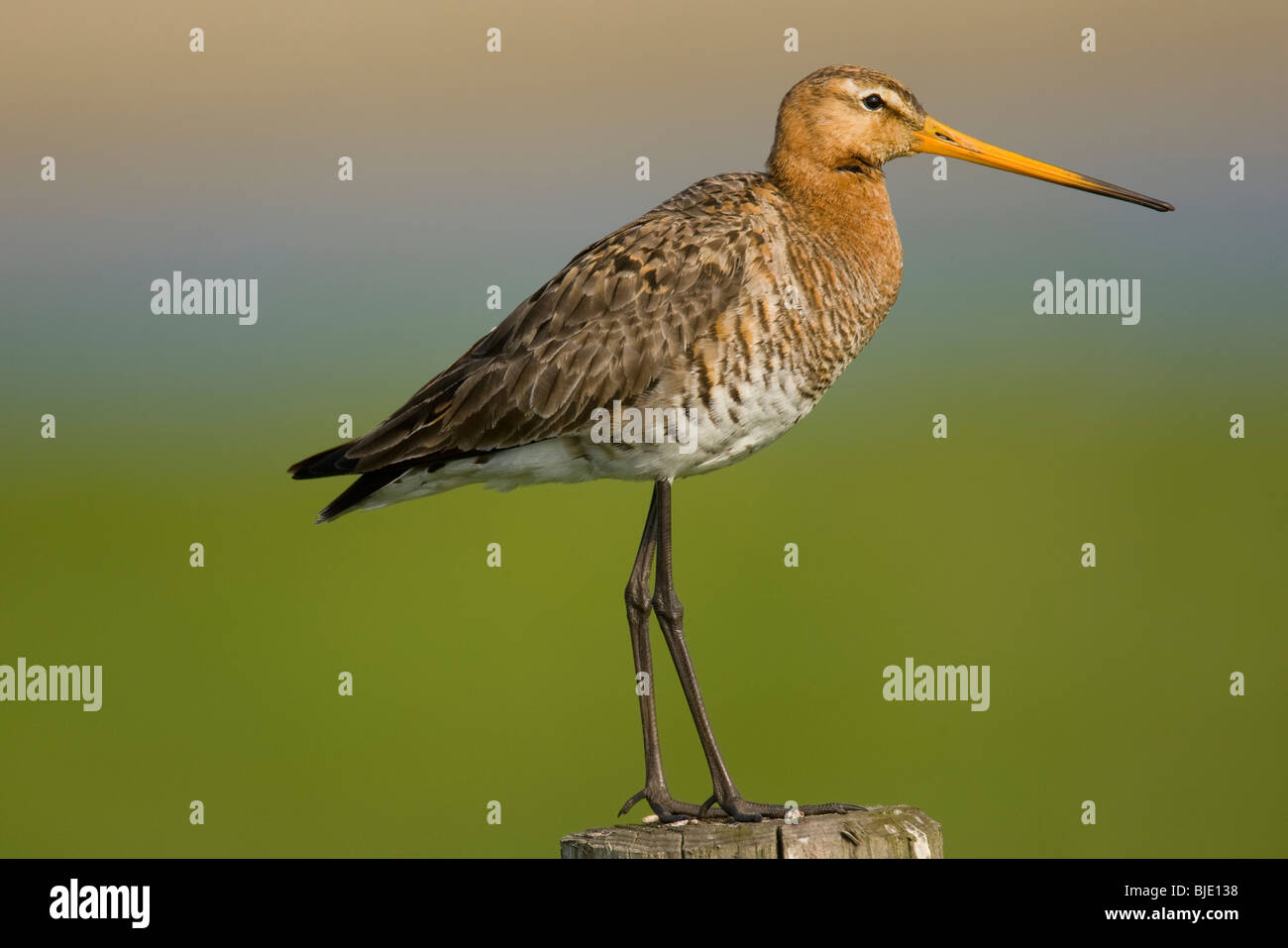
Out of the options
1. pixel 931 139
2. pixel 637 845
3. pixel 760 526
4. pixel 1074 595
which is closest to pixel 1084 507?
pixel 1074 595

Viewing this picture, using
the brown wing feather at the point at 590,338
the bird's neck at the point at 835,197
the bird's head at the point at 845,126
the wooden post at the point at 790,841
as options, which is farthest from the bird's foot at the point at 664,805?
the bird's head at the point at 845,126

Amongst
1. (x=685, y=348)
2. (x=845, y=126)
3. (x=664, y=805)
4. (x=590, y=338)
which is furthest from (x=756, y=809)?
(x=845, y=126)

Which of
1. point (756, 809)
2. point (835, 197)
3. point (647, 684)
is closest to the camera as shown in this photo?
point (756, 809)

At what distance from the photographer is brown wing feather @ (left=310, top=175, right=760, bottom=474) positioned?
10.9m

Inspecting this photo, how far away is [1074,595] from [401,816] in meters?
11.0

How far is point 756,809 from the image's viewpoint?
10859 millimetres

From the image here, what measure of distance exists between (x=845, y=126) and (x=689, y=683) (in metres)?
3.68

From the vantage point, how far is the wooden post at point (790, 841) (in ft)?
30.7

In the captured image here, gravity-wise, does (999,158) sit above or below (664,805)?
above

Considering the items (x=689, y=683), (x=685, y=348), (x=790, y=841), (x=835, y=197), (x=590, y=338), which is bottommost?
(x=790, y=841)

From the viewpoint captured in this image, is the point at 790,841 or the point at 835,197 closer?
the point at 790,841

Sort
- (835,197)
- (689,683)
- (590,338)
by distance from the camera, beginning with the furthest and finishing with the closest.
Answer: (835,197) < (689,683) < (590,338)

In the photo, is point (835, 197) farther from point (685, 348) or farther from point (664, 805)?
point (664, 805)

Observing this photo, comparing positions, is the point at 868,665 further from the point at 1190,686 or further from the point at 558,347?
the point at 558,347
